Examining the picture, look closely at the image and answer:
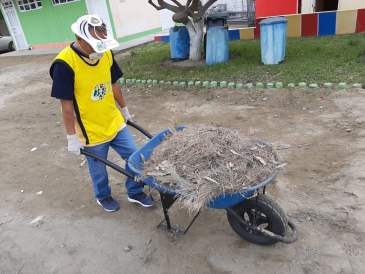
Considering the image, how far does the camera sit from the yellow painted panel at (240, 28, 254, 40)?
10.1 meters

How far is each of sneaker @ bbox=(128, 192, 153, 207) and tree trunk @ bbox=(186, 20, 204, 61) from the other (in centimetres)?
547

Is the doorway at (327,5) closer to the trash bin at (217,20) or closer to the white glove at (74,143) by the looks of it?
the trash bin at (217,20)

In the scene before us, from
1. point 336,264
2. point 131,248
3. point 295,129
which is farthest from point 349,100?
point 131,248

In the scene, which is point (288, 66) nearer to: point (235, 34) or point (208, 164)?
point (235, 34)

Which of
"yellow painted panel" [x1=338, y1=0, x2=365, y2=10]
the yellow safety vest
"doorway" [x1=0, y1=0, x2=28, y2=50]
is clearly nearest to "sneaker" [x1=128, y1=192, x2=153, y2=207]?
the yellow safety vest

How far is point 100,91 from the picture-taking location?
2.70 m

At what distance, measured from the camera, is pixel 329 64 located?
21.0 ft

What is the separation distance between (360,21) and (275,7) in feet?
9.19

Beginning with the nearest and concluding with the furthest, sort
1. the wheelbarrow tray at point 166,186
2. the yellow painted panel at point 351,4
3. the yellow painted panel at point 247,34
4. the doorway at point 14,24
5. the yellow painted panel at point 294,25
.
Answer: the wheelbarrow tray at point 166,186 → the yellow painted panel at point 351,4 → the yellow painted panel at point 294,25 → the yellow painted panel at point 247,34 → the doorway at point 14,24

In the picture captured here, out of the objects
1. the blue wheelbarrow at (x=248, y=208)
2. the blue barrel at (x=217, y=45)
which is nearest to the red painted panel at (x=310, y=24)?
the blue barrel at (x=217, y=45)

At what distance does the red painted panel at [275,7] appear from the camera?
10227 mm

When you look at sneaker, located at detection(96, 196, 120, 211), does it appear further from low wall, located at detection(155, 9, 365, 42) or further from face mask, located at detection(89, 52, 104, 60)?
low wall, located at detection(155, 9, 365, 42)

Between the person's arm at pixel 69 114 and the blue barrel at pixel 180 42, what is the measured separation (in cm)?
607

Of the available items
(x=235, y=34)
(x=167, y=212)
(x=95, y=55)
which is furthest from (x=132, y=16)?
(x=167, y=212)
